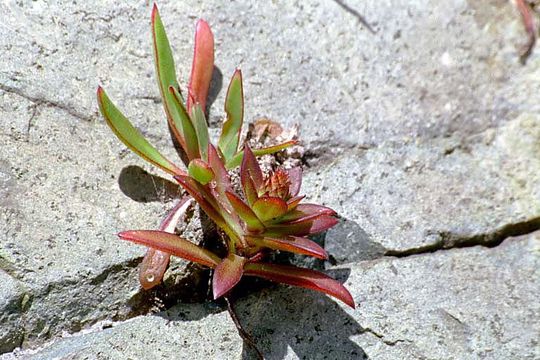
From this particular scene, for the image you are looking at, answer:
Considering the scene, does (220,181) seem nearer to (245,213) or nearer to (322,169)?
(245,213)

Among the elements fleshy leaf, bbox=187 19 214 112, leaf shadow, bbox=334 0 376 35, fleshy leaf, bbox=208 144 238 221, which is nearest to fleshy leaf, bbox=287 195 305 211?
fleshy leaf, bbox=208 144 238 221

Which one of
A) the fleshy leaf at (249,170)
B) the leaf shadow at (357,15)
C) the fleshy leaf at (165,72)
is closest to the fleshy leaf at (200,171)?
the fleshy leaf at (249,170)

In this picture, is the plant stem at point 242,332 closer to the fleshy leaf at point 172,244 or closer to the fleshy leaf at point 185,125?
the fleshy leaf at point 172,244

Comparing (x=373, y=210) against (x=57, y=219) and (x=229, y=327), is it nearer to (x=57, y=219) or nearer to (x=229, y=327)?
(x=229, y=327)

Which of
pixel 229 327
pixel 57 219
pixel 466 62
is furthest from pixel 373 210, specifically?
pixel 57 219

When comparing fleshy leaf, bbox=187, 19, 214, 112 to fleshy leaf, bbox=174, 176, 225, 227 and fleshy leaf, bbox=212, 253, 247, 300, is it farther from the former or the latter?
fleshy leaf, bbox=212, 253, 247, 300

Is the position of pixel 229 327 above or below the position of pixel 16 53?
below
